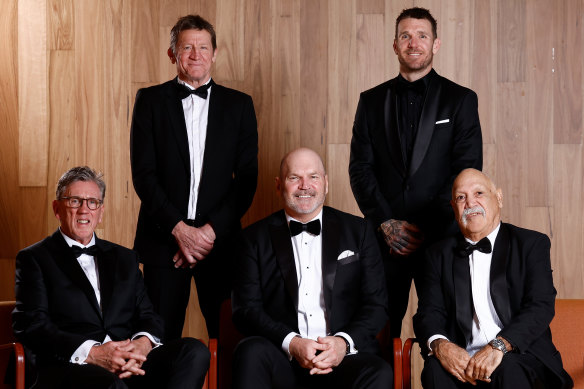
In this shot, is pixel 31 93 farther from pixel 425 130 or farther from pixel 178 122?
pixel 425 130

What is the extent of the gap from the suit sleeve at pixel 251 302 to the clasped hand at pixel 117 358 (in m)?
0.46

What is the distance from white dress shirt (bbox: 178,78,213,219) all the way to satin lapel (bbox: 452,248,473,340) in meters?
1.25

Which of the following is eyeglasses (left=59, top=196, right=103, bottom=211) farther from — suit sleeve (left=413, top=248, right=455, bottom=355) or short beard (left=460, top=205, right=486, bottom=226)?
short beard (left=460, top=205, right=486, bottom=226)

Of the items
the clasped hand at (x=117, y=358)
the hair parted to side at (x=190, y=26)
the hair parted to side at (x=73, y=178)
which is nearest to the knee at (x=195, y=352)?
the clasped hand at (x=117, y=358)

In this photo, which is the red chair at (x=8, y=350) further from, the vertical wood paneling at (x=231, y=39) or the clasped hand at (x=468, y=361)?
the vertical wood paneling at (x=231, y=39)

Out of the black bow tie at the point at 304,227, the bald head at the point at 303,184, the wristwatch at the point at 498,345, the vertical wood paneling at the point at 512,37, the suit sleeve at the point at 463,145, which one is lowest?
the wristwatch at the point at 498,345

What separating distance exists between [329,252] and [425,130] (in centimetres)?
76

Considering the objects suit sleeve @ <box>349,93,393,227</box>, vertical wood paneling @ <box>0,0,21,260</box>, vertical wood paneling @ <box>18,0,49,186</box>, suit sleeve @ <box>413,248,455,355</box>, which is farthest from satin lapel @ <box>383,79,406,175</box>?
vertical wood paneling @ <box>0,0,21,260</box>

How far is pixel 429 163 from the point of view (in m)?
3.62

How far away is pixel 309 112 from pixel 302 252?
1692 mm

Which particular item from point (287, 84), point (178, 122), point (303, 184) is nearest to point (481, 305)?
point (303, 184)

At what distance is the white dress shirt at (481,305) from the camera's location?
125 inches

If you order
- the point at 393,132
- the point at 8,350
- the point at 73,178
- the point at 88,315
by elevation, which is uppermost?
the point at 393,132

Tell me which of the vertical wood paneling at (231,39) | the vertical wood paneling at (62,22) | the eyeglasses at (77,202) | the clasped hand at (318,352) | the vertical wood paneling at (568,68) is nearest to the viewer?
the clasped hand at (318,352)
